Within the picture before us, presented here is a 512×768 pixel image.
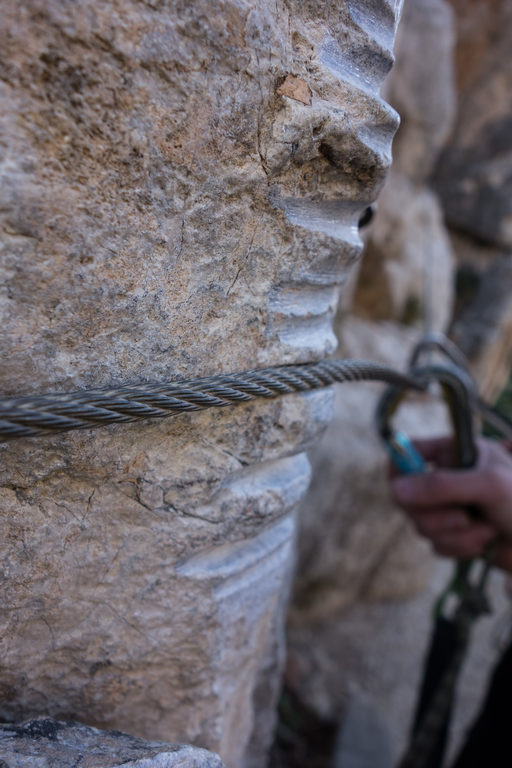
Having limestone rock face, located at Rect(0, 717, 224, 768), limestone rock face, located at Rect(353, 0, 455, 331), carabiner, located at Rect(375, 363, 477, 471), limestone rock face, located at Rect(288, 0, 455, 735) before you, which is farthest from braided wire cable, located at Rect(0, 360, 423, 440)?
limestone rock face, located at Rect(353, 0, 455, 331)

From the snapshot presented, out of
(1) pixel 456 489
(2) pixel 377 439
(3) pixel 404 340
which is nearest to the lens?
(1) pixel 456 489

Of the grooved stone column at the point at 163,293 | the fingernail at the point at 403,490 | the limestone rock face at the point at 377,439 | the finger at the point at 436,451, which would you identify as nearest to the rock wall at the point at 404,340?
the limestone rock face at the point at 377,439

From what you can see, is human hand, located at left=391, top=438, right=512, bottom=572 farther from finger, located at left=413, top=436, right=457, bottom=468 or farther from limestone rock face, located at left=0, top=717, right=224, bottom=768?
limestone rock face, located at left=0, top=717, right=224, bottom=768

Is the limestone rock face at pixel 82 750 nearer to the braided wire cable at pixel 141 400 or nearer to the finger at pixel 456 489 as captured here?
the braided wire cable at pixel 141 400

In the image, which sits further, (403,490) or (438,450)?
(438,450)

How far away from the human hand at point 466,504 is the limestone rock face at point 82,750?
2.17ft

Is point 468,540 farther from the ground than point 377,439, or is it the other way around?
point 468,540

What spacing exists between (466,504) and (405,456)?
0.48ft

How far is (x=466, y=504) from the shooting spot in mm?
956

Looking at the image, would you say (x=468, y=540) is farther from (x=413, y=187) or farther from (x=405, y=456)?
(x=413, y=187)

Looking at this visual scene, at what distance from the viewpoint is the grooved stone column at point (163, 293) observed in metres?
0.30

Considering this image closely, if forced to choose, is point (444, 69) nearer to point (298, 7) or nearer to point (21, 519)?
point (298, 7)

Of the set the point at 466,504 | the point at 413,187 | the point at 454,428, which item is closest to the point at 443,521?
the point at 466,504

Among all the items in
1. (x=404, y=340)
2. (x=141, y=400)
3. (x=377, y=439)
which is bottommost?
(x=377, y=439)
